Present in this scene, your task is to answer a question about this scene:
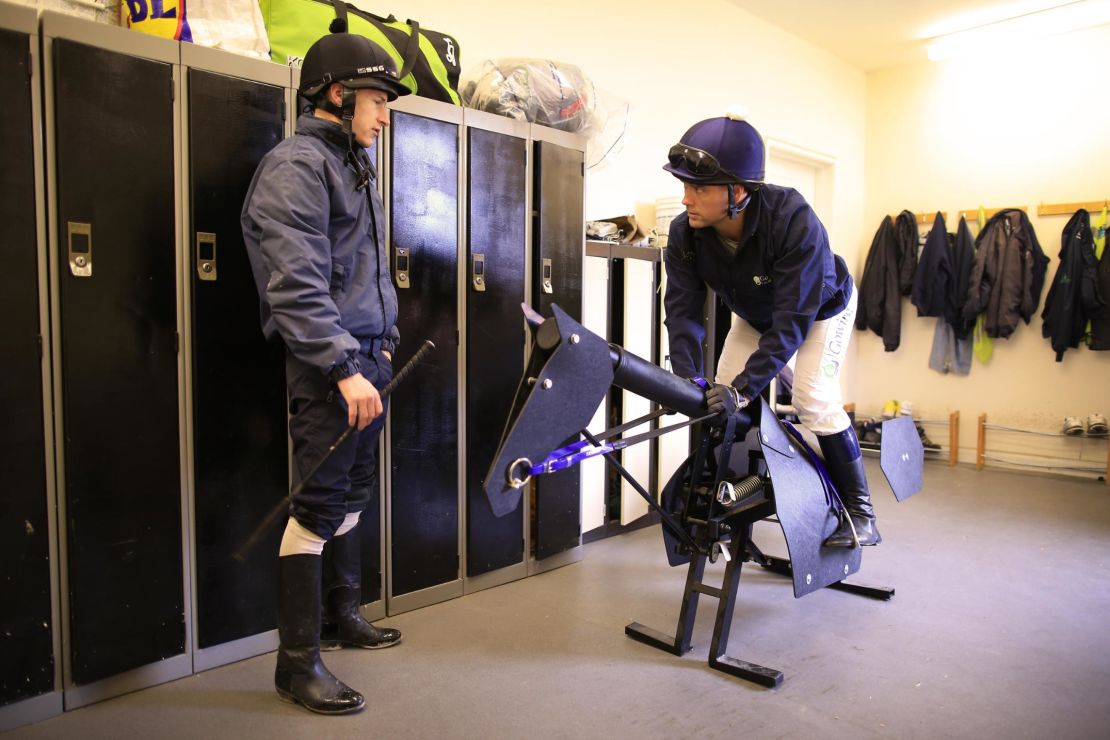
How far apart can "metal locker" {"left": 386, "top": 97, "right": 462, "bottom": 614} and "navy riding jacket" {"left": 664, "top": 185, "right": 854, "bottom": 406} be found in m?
0.80

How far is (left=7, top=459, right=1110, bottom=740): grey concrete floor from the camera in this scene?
1.82 meters

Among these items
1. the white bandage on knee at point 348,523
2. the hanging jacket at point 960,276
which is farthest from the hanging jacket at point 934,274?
the white bandage on knee at point 348,523

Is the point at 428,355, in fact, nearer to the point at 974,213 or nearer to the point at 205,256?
the point at 205,256

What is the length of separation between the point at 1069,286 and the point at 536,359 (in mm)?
4862

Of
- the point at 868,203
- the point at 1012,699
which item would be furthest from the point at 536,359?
the point at 868,203

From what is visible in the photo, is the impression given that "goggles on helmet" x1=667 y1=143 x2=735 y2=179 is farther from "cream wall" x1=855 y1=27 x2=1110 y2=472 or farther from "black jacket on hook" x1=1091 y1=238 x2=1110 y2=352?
"cream wall" x1=855 y1=27 x2=1110 y2=472

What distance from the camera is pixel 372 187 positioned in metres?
2.08

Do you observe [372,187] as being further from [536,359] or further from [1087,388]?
[1087,388]

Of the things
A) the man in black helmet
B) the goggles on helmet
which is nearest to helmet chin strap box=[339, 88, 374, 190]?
the man in black helmet

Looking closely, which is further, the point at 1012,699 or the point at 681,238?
the point at 681,238

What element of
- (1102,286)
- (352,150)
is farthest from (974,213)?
(352,150)

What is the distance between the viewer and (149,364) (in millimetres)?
1927

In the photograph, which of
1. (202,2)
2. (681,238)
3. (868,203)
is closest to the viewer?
(202,2)

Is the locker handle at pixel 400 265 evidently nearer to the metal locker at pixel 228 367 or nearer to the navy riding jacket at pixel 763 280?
the metal locker at pixel 228 367
